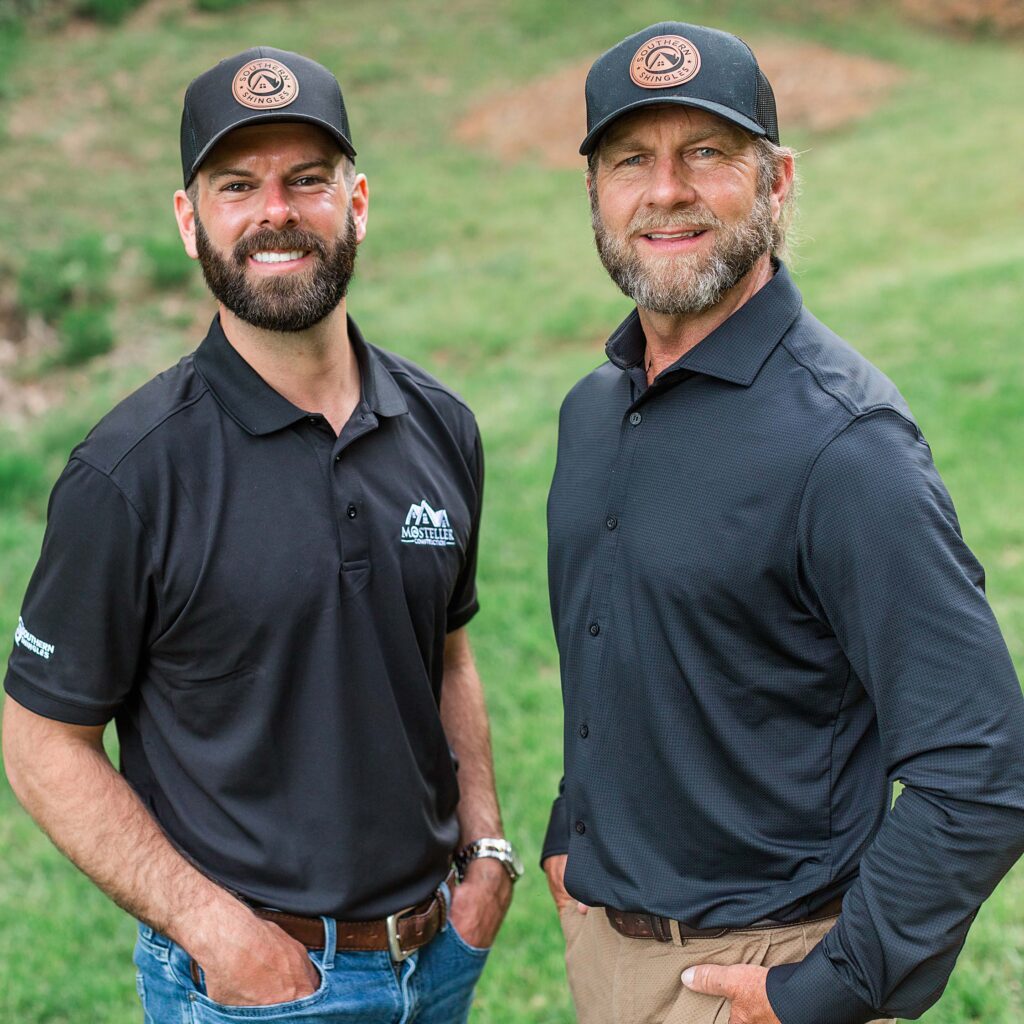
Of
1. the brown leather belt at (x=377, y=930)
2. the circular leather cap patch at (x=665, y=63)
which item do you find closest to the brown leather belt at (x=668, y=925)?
the brown leather belt at (x=377, y=930)

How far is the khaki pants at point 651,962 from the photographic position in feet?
8.01

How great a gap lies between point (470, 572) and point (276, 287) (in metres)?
0.89

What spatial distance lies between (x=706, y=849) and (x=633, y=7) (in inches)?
692

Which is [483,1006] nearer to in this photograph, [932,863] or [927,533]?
[932,863]

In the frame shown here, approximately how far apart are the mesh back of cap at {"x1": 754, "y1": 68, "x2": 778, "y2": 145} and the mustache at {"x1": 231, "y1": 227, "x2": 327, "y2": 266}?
95 cm

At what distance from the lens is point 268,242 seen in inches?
107

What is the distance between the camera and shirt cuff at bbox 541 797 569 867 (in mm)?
2959

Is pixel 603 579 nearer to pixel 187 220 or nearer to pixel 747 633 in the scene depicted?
pixel 747 633

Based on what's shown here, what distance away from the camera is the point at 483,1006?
13.1 ft

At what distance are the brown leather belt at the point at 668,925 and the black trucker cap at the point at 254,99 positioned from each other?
1696 millimetres

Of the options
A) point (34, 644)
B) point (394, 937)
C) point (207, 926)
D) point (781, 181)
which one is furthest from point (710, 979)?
point (781, 181)

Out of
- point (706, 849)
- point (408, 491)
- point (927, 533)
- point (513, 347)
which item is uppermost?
point (927, 533)

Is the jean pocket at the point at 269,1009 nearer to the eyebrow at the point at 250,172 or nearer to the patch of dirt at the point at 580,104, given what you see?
the eyebrow at the point at 250,172

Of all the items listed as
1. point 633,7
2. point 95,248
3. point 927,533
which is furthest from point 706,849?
point 633,7
